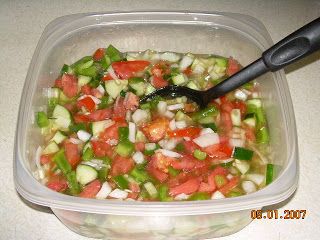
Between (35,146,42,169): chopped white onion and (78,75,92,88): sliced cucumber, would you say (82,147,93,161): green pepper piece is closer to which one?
(35,146,42,169): chopped white onion

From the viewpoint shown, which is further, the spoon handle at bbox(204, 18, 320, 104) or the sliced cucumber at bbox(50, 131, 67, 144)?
the sliced cucumber at bbox(50, 131, 67, 144)

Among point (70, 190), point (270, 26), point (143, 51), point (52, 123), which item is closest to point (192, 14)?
point (143, 51)

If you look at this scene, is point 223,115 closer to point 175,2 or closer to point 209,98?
point 209,98

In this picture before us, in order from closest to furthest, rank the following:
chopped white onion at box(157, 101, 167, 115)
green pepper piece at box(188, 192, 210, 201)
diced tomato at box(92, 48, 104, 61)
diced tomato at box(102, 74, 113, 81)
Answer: green pepper piece at box(188, 192, 210, 201) → chopped white onion at box(157, 101, 167, 115) → diced tomato at box(102, 74, 113, 81) → diced tomato at box(92, 48, 104, 61)

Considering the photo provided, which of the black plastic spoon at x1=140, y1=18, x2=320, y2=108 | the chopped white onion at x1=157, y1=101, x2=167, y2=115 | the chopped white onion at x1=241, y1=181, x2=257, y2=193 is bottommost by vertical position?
the chopped white onion at x1=241, y1=181, x2=257, y2=193

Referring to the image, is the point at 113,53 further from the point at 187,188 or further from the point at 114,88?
the point at 187,188

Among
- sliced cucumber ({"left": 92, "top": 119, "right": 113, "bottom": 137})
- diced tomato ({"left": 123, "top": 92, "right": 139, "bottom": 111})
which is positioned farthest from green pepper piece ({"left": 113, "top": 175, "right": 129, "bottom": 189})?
diced tomato ({"left": 123, "top": 92, "right": 139, "bottom": 111})

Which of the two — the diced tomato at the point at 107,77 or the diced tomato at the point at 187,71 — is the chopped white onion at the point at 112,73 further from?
the diced tomato at the point at 187,71
